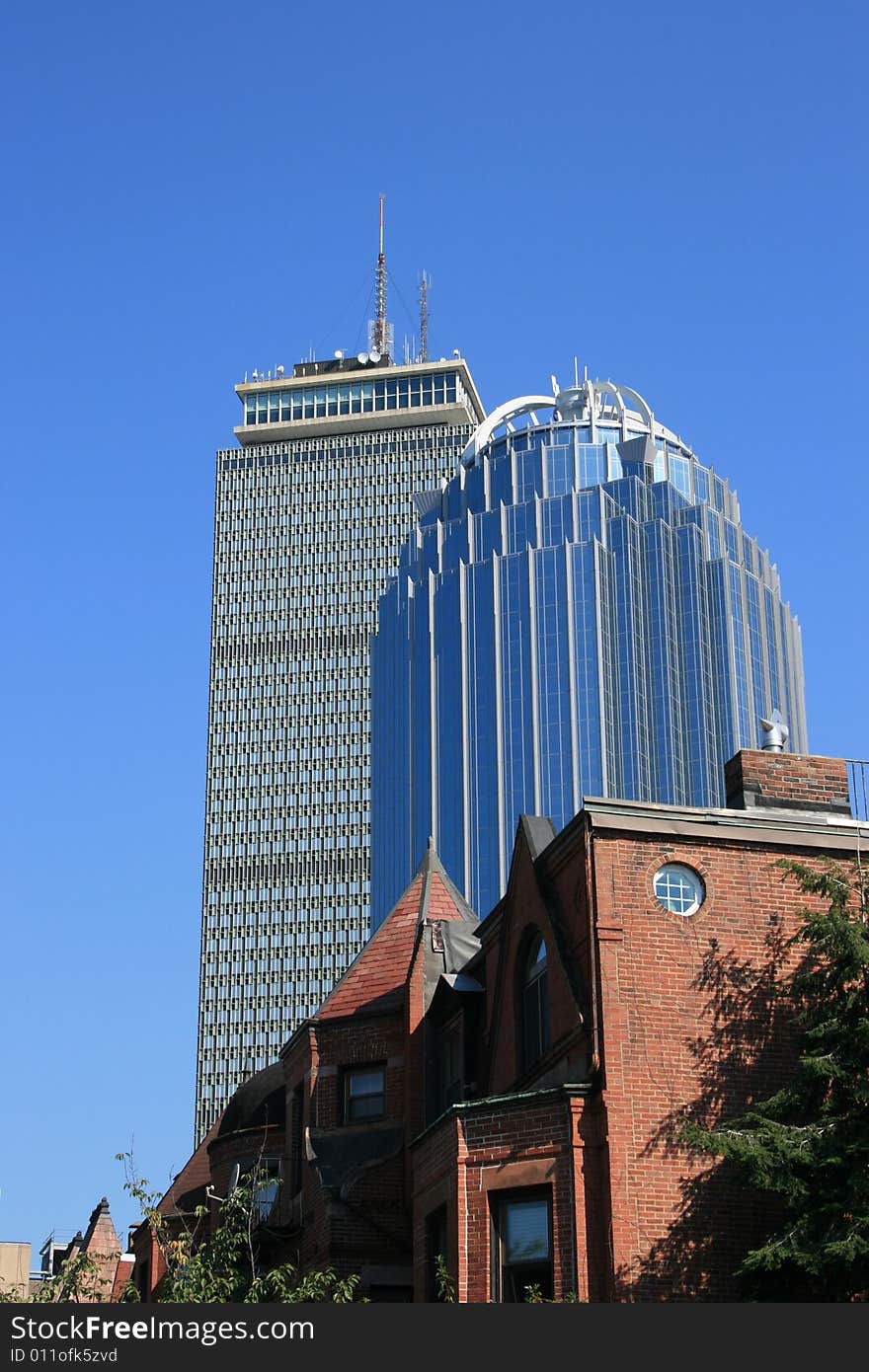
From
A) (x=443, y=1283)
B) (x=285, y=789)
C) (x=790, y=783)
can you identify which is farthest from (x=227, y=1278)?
(x=285, y=789)

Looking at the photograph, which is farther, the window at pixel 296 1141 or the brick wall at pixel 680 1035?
the window at pixel 296 1141

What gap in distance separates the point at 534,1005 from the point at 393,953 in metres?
8.49

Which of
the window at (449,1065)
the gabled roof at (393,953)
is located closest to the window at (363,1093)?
the gabled roof at (393,953)

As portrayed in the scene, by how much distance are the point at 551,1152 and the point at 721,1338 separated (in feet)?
30.7

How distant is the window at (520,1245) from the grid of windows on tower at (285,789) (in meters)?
150

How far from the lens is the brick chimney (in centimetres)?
3316

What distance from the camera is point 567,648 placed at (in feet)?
536

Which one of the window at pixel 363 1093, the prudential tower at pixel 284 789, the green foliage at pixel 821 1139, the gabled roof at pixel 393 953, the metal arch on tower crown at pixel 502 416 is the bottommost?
the green foliage at pixel 821 1139

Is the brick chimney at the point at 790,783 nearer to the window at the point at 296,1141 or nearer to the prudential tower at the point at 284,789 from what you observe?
the window at the point at 296,1141

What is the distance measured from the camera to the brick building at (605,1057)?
27.1 m

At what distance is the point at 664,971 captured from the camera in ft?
93.6

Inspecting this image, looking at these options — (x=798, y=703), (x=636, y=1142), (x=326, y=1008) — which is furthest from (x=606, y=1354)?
(x=798, y=703)

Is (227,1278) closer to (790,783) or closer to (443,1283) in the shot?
(443,1283)

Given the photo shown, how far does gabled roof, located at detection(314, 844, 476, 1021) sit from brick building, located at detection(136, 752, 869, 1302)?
3285 mm
